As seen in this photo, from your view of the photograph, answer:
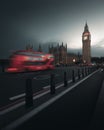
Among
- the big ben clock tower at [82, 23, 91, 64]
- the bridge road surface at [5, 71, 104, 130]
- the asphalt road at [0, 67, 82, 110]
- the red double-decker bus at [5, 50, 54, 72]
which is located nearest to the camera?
the bridge road surface at [5, 71, 104, 130]

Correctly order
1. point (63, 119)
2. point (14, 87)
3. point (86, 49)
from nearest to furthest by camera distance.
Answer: point (63, 119), point (14, 87), point (86, 49)

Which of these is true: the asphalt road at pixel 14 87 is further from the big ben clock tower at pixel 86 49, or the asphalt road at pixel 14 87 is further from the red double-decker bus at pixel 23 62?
the big ben clock tower at pixel 86 49

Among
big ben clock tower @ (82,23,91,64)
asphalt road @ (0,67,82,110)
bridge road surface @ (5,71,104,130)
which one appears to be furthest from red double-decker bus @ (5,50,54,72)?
big ben clock tower @ (82,23,91,64)

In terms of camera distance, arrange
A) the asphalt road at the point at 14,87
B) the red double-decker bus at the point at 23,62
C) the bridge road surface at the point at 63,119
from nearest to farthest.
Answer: the bridge road surface at the point at 63,119 < the asphalt road at the point at 14,87 < the red double-decker bus at the point at 23,62

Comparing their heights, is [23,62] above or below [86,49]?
below

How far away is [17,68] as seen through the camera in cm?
2450

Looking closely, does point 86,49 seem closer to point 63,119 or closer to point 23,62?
point 23,62

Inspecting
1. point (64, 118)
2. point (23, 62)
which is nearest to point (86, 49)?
point (23, 62)

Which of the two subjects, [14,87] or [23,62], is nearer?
[14,87]

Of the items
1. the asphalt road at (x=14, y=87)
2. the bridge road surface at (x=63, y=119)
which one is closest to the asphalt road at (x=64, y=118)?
the bridge road surface at (x=63, y=119)

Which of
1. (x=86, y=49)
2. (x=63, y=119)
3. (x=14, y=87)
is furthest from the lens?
(x=86, y=49)

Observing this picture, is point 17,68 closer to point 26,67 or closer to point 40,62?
point 26,67

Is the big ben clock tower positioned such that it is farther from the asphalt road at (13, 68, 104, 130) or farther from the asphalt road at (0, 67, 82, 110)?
the asphalt road at (13, 68, 104, 130)

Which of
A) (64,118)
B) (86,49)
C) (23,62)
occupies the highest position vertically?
(86,49)
